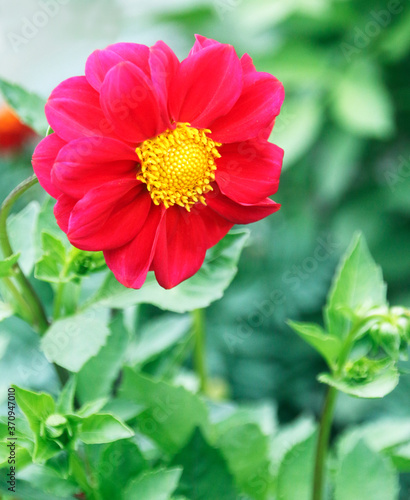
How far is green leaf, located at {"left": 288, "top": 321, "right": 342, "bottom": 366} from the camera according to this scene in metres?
0.49

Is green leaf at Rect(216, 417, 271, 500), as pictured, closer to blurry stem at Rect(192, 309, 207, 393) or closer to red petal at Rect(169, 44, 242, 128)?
blurry stem at Rect(192, 309, 207, 393)

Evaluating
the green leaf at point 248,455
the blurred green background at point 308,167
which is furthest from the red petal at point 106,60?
the blurred green background at point 308,167

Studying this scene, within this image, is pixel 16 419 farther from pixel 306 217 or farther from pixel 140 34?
pixel 140 34

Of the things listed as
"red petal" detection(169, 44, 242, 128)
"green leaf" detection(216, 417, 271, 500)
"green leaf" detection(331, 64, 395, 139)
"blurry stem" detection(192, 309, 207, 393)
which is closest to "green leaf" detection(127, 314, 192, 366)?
"blurry stem" detection(192, 309, 207, 393)

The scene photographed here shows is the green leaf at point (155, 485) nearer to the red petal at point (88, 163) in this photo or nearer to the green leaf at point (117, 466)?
the green leaf at point (117, 466)

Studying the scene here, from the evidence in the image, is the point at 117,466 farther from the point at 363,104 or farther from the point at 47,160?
the point at 363,104

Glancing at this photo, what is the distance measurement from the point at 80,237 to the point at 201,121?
117mm

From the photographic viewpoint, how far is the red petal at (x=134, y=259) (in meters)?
0.42

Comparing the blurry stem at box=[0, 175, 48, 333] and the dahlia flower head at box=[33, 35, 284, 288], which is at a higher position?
the dahlia flower head at box=[33, 35, 284, 288]

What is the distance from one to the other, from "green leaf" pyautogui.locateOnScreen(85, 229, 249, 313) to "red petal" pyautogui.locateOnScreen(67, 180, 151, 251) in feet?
0.27

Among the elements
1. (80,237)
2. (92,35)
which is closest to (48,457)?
(80,237)

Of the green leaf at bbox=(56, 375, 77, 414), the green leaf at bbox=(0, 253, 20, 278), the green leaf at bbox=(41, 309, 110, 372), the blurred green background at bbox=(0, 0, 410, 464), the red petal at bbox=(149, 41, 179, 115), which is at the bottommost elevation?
the blurred green background at bbox=(0, 0, 410, 464)

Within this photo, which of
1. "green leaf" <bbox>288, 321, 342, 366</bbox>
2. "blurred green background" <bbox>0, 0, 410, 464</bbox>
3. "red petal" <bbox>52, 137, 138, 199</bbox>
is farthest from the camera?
"blurred green background" <bbox>0, 0, 410, 464</bbox>

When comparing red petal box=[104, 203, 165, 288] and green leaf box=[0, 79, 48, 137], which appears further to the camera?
green leaf box=[0, 79, 48, 137]
